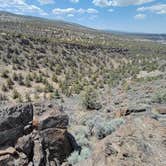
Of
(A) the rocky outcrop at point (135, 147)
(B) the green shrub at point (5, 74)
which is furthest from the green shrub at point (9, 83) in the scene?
(A) the rocky outcrop at point (135, 147)

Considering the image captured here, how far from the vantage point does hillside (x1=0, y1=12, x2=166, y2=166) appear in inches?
267

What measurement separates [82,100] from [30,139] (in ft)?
35.3

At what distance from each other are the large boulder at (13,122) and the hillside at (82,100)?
0.10 feet

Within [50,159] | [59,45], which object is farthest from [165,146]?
[59,45]

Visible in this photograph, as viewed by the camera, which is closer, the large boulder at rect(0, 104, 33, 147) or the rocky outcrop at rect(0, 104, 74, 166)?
the rocky outcrop at rect(0, 104, 74, 166)

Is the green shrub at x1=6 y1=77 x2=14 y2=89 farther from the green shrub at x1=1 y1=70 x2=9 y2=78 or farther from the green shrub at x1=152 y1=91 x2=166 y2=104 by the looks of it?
the green shrub at x1=152 y1=91 x2=166 y2=104

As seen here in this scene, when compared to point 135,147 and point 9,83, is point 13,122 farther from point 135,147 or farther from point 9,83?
point 9,83

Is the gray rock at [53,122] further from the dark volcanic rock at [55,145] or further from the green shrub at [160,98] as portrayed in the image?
the green shrub at [160,98]

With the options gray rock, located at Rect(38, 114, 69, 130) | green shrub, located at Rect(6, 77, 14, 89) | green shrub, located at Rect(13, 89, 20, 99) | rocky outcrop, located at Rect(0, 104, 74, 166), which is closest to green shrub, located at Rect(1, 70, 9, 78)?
green shrub, located at Rect(6, 77, 14, 89)

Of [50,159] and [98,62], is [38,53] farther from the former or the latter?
[50,159]

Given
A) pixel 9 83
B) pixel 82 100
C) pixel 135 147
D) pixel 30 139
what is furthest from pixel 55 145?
pixel 9 83

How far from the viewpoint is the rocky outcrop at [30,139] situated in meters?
8.66

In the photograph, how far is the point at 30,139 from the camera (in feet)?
29.7

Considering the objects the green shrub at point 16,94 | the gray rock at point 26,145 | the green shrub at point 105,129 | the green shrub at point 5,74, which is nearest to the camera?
the gray rock at point 26,145
